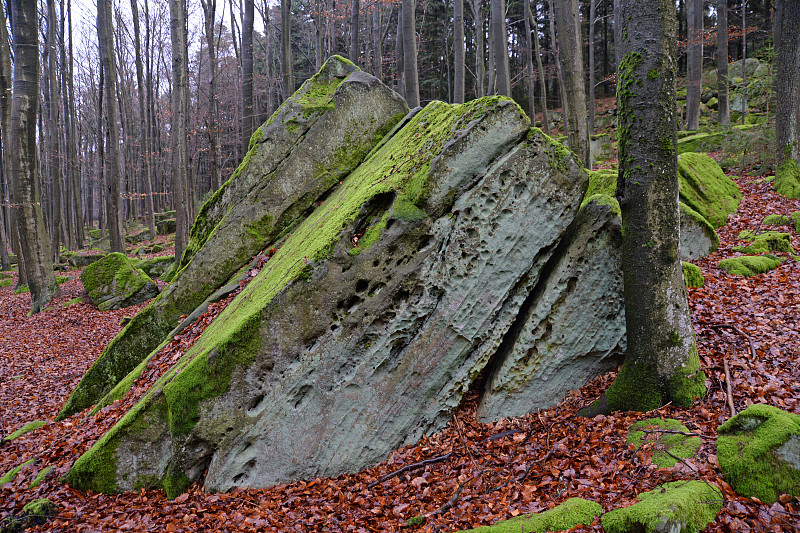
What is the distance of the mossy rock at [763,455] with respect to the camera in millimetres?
3365

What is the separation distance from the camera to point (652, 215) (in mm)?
4727

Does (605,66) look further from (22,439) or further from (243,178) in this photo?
(22,439)

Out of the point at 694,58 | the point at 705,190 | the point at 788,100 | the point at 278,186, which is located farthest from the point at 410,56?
the point at 694,58

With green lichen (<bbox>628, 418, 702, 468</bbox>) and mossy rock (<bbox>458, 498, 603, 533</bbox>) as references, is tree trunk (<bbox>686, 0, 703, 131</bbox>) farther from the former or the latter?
mossy rock (<bbox>458, 498, 603, 533</bbox>)

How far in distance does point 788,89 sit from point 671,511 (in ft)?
44.8

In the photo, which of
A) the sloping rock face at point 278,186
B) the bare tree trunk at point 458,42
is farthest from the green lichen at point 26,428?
the bare tree trunk at point 458,42

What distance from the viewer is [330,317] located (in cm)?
543

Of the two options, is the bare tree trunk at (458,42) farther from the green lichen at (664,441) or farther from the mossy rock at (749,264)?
the green lichen at (664,441)

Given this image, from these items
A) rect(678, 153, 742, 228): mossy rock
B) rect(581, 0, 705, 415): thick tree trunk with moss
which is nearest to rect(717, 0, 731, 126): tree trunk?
rect(678, 153, 742, 228): mossy rock

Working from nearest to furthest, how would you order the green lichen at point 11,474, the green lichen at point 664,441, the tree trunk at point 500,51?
the green lichen at point 664,441 → the green lichen at point 11,474 → the tree trunk at point 500,51

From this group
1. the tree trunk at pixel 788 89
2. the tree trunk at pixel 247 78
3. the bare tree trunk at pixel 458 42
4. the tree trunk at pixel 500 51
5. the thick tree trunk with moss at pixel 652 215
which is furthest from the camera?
the tree trunk at pixel 247 78

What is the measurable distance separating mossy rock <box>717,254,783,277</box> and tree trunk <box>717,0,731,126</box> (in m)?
14.0

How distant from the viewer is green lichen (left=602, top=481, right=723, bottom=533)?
124 inches

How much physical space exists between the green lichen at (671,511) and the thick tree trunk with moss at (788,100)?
11.8 meters
